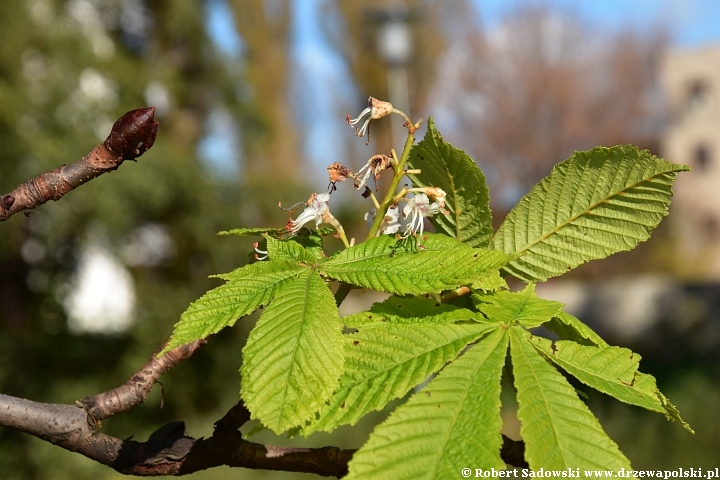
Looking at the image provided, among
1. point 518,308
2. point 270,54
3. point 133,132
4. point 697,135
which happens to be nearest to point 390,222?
point 518,308

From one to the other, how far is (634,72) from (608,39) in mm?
995

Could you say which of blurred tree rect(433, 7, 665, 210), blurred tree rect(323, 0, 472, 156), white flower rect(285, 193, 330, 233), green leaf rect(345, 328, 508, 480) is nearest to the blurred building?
blurred tree rect(433, 7, 665, 210)

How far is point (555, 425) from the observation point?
49 centimetres

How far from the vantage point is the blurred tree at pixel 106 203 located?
457 centimetres

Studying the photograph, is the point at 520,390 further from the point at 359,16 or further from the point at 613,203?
the point at 359,16

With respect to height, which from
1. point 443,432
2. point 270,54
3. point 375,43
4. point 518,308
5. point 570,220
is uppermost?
point 375,43

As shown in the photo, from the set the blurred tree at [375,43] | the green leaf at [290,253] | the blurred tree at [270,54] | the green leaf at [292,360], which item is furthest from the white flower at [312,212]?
the blurred tree at [375,43]

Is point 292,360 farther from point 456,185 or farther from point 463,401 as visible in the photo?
point 456,185

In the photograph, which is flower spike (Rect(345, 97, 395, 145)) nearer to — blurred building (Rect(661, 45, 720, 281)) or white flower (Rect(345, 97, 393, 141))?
white flower (Rect(345, 97, 393, 141))

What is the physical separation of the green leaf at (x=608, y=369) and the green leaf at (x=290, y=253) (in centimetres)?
21

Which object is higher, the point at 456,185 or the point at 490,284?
the point at 456,185

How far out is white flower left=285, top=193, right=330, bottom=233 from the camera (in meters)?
0.67

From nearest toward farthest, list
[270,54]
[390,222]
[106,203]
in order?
[390,222] → [106,203] → [270,54]

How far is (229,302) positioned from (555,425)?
27cm
